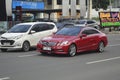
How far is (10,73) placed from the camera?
12016 millimetres

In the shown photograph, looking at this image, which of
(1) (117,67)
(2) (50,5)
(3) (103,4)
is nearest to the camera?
(1) (117,67)

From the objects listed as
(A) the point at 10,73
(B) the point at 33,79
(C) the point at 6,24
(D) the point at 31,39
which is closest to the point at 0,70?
(A) the point at 10,73

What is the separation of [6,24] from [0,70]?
27.5 meters

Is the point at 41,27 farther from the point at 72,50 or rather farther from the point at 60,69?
the point at 60,69

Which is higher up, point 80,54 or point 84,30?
point 84,30

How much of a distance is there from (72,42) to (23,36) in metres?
3.79

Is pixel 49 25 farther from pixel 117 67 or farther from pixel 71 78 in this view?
pixel 71 78

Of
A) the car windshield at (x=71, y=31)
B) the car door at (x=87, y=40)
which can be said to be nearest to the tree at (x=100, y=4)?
the car door at (x=87, y=40)

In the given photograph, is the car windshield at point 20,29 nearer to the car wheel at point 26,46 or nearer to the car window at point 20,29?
the car window at point 20,29

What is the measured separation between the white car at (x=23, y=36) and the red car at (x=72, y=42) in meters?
2.41

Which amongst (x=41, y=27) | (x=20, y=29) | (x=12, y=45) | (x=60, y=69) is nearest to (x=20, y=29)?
(x=20, y=29)

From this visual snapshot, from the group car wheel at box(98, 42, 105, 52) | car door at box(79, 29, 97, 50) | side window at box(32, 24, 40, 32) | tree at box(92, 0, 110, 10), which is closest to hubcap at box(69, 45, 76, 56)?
car door at box(79, 29, 97, 50)

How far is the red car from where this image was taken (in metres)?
17.4

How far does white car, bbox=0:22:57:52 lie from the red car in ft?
7.92
